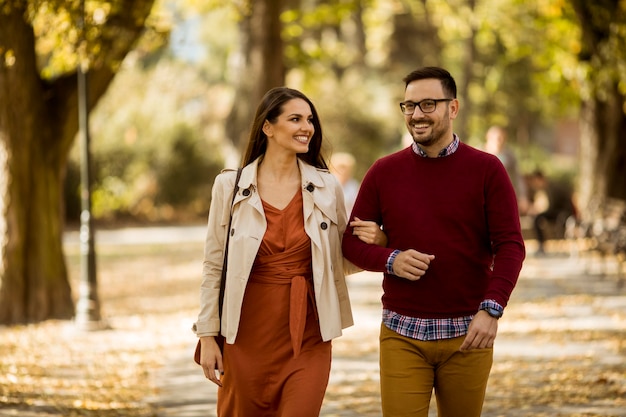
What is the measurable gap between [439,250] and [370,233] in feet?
1.04

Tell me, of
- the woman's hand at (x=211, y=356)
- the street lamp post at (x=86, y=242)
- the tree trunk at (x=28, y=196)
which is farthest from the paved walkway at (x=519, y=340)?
the woman's hand at (x=211, y=356)

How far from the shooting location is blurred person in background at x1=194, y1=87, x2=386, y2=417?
4.80 meters

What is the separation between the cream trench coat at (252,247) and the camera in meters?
4.80

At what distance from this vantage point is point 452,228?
4.61m

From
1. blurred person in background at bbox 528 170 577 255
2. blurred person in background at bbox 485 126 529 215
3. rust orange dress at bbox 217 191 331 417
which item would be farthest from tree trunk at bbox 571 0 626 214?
rust orange dress at bbox 217 191 331 417

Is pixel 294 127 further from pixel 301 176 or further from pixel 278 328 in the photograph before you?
pixel 278 328

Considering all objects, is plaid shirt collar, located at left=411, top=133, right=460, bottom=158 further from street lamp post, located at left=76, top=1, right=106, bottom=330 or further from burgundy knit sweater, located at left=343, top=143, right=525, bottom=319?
street lamp post, located at left=76, top=1, right=106, bottom=330

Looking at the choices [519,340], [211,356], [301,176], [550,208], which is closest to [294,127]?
[301,176]

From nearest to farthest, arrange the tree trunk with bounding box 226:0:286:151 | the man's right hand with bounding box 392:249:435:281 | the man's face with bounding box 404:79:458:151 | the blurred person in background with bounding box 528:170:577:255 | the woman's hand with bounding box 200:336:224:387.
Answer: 1. the man's right hand with bounding box 392:249:435:281
2. the man's face with bounding box 404:79:458:151
3. the woman's hand with bounding box 200:336:224:387
4. the tree trunk with bounding box 226:0:286:151
5. the blurred person in background with bounding box 528:170:577:255

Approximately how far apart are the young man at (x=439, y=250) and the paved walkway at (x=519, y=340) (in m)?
3.36

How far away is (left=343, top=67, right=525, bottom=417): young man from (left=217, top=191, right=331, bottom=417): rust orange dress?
0.98 ft

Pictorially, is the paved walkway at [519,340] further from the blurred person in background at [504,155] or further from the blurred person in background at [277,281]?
the blurred person in background at [277,281]

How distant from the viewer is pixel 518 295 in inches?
617

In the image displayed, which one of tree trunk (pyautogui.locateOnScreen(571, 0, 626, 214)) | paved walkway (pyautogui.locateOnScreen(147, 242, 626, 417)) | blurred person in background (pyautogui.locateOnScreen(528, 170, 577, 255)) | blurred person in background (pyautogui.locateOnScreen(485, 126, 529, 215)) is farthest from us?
blurred person in background (pyautogui.locateOnScreen(528, 170, 577, 255))
